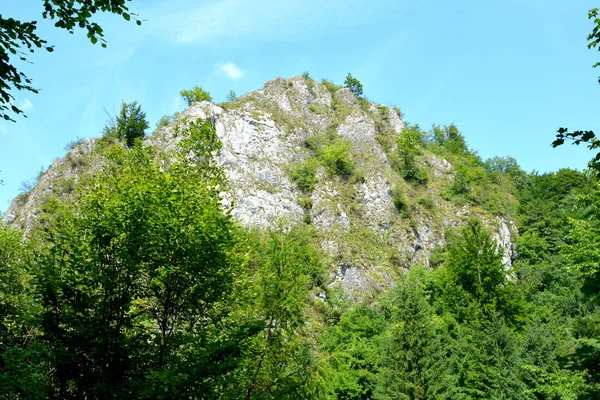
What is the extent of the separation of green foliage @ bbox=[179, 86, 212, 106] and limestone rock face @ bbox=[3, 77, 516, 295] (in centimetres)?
926

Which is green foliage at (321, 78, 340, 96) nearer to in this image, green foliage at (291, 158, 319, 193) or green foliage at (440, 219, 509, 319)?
green foliage at (291, 158, 319, 193)

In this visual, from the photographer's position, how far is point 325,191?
49031 mm

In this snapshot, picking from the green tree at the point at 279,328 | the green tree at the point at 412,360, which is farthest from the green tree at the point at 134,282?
the green tree at the point at 412,360

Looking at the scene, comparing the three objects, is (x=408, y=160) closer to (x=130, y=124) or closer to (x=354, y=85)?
(x=354, y=85)

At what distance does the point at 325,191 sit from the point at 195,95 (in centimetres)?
2822

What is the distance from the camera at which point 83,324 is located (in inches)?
303

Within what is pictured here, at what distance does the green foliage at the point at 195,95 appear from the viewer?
63.8m

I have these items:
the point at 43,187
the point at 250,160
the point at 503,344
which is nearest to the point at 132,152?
the point at 503,344

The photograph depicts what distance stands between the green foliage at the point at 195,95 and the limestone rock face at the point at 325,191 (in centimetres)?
926

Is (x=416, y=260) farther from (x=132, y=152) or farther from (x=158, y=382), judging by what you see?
(x=158, y=382)

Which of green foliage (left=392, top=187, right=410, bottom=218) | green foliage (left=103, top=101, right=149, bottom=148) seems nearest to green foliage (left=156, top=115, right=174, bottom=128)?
green foliage (left=103, top=101, right=149, bottom=148)

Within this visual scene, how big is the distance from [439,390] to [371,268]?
2235 centimetres

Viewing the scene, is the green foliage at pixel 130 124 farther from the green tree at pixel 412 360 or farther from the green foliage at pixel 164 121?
the green tree at pixel 412 360

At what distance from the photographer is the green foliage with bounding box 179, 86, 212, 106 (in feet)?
209
